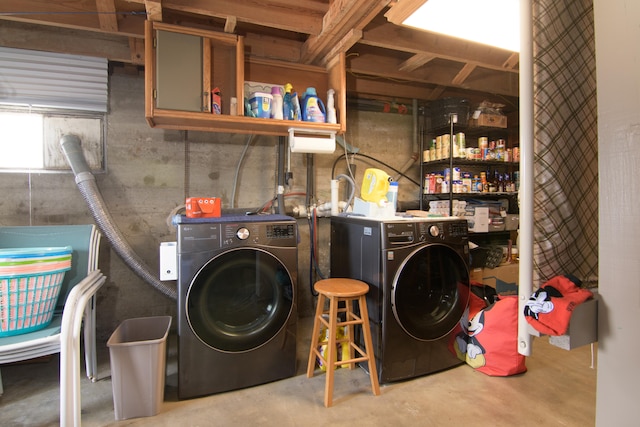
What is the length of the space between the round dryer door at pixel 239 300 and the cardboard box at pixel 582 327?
56.7 inches

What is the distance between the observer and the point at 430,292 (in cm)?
212

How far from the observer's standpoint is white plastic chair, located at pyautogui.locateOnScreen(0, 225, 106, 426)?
140 centimetres

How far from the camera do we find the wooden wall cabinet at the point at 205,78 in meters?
2.01

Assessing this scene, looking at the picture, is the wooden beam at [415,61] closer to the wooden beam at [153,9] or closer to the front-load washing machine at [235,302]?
the front-load washing machine at [235,302]

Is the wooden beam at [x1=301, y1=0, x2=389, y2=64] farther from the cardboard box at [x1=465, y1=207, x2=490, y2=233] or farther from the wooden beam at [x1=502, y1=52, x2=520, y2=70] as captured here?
the cardboard box at [x1=465, y1=207, x2=490, y2=233]

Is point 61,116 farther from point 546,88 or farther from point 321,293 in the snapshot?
point 546,88

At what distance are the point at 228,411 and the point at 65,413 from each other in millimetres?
713

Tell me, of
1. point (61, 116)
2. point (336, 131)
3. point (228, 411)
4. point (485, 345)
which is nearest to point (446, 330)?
point (485, 345)

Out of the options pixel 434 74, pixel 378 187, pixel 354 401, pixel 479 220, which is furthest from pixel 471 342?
pixel 434 74

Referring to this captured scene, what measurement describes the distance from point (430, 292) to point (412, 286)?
0.55 feet

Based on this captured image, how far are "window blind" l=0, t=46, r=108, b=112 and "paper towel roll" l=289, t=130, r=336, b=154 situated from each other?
1.40m

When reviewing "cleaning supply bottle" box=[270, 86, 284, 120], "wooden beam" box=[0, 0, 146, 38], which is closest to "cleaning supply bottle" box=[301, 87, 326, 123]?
"cleaning supply bottle" box=[270, 86, 284, 120]

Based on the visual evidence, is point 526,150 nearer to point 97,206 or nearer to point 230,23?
point 230,23

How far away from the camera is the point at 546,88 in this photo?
834 mm
